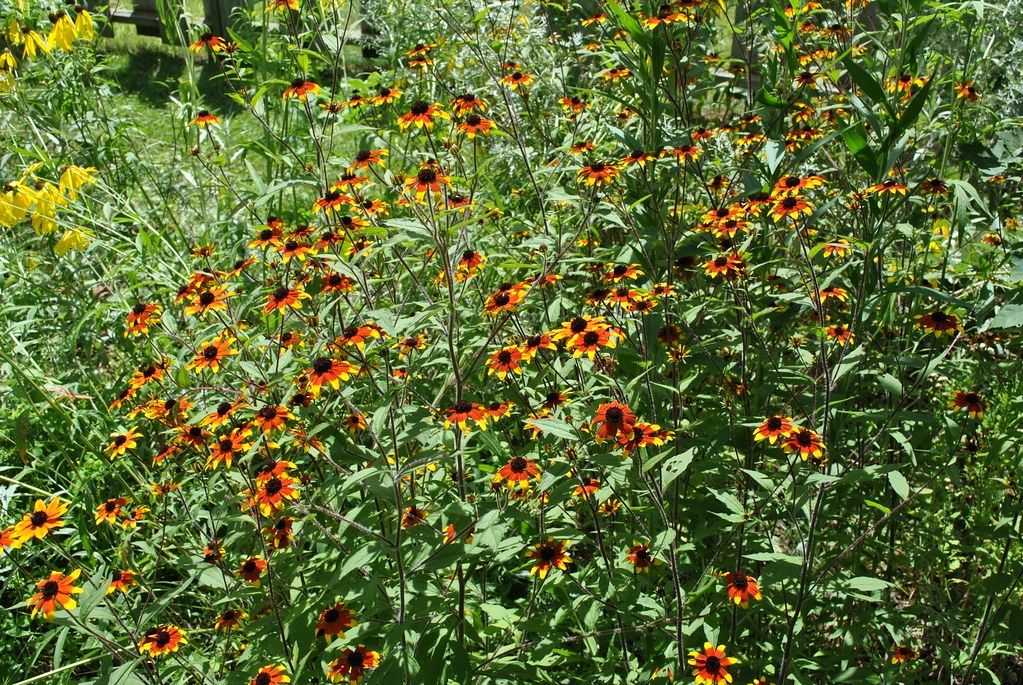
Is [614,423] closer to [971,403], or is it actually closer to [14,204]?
[971,403]

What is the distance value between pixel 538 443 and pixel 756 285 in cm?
85

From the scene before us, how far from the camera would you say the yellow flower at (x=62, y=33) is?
2.96 metres

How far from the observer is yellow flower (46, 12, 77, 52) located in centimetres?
296

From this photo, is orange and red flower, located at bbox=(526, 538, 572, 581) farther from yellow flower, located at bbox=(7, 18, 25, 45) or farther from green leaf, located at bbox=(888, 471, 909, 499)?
yellow flower, located at bbox=(7, 18, 25, 45)

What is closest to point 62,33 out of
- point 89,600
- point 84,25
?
point 84,25

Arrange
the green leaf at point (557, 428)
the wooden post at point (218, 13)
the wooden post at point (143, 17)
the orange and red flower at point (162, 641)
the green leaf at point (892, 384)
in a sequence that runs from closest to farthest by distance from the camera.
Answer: the green leaf at point (557, 428)
the orange and red flower at point (162, 641)
the green leaf at point (892, 384)
the wooden post at point (218, 13)
the wooden post at point (143, 17)

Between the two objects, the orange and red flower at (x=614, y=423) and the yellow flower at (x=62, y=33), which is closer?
the orange and red flower at (x=614, y=423)

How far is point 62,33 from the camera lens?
298 centimetres

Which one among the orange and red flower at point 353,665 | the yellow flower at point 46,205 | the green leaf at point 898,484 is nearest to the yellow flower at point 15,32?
the yellow flower at point 46,205

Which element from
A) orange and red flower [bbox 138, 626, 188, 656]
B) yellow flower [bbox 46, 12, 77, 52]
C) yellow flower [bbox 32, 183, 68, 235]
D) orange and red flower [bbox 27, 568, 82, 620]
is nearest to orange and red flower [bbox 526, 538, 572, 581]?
orange and red flower [bbox 138, 626, 188, 656]

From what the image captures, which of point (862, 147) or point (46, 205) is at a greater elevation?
point (862, 147)

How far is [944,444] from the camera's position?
2312 millimetres

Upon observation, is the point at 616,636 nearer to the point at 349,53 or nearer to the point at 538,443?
the point at 538,443

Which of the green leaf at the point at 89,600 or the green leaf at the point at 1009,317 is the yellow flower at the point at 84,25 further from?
the green leaf at the point at 1009,317
